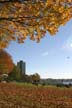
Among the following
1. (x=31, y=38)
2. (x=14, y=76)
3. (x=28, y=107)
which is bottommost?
(x=28, y=107)

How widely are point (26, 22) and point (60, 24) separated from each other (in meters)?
1.68

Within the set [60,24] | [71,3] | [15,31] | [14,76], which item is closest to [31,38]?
[15,31]

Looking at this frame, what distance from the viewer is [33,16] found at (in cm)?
1770

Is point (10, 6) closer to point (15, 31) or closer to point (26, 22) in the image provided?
point (26, 22)

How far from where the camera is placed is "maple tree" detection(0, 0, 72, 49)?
16.4 m

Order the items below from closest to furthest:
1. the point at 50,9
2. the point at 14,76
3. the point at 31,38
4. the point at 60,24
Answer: the point at 50,9
the point at 60,24
the point at 31,38
the point at 14,76

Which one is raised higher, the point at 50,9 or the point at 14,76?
the point at 14,76

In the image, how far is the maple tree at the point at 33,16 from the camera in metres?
16.4

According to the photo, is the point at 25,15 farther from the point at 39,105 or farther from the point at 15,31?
the point at 39,105

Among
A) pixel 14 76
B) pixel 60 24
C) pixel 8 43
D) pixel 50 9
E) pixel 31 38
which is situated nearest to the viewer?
pixel 50 9

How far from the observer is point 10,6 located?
1725 cm

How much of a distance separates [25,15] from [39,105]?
4218 mm

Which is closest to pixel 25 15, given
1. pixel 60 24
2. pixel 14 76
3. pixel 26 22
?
pixel 26 22

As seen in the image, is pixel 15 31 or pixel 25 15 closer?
pixel 25 15
